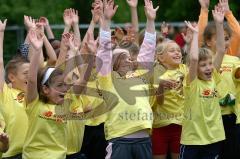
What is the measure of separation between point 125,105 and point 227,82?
4.77 feet

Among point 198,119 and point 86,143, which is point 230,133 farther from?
point 86,143

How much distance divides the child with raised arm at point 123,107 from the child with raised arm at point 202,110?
0.52m

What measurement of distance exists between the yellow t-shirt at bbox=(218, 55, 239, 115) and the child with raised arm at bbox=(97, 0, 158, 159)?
3.60 feet

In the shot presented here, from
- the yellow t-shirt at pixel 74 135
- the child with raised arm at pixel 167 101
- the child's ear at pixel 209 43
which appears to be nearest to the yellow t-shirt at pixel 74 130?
the yellow t-shirt at pixel 74 135

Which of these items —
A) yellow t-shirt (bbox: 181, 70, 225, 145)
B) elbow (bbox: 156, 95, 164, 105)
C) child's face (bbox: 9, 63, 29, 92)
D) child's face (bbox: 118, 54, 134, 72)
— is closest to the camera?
child's face (bbox: 9, 63, 29, 92)

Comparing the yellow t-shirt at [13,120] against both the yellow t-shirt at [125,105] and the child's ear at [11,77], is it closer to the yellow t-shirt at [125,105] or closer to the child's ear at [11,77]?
the child's ear at [11,77]

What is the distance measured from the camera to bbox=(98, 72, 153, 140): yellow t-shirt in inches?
296

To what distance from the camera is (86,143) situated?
8.38 m

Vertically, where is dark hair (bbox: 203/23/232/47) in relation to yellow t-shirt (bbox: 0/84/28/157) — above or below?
above

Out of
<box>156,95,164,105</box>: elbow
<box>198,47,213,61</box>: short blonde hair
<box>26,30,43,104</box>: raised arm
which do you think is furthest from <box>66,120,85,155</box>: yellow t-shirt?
<box>198,47,213,61</box>: short blonde hair

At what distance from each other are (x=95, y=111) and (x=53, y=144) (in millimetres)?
1227

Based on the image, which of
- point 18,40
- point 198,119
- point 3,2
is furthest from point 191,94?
point 3,2

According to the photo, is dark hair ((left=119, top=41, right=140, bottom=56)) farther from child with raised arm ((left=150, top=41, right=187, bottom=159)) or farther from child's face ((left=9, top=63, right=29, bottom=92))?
child's face ((left=9, top=63, right=29, bottom=92))

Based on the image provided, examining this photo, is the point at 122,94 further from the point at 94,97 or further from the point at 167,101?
the point at 167,101
